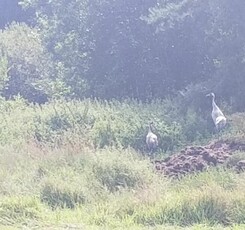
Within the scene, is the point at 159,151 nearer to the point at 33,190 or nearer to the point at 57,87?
the point at 33,190

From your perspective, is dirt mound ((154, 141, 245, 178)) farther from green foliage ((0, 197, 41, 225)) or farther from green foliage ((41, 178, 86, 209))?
green foliage ((0, 197, 41, 225))

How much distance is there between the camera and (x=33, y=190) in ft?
33.3

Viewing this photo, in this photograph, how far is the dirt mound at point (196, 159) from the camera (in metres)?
10.9

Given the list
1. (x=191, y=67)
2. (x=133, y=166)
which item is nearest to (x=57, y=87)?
(x=191, y=67)

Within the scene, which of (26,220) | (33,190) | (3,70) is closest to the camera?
(26,220)

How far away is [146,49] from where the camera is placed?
21.4 m

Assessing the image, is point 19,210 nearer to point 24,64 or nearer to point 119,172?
point 119,172

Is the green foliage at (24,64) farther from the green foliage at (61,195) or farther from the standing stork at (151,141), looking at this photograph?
the green foliage at (61,195)

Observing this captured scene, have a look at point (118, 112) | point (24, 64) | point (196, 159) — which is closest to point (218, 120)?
point (118, 112)

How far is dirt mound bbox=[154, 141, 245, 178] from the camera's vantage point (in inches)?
428

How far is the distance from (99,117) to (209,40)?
15.1 ft

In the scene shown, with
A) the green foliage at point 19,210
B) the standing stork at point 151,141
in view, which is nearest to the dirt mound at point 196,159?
the standing stork at point 151,141

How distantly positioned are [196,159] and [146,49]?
10.6 metres

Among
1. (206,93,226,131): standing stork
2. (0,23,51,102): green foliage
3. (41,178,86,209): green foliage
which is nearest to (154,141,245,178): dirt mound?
(41,178,86,209): green foliage
